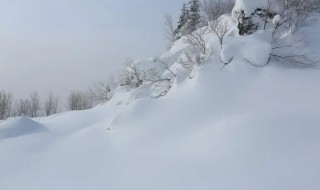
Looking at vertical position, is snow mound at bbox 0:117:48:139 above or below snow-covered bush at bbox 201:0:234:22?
below

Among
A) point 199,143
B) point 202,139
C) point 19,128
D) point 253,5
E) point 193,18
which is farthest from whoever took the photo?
point 193,18

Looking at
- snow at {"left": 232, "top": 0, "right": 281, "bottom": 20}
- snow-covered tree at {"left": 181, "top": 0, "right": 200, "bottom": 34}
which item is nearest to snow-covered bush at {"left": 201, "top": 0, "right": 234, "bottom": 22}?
snow-covered tree at {"left": 181, "top": 0, "right": 200, "bottom": 34}

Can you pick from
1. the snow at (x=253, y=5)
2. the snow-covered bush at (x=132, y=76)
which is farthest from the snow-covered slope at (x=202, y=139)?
the snow-covered bush at (x=132, y=76)

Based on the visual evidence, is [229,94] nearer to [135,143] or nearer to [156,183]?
[135,143]

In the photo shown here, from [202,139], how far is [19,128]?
373 inches

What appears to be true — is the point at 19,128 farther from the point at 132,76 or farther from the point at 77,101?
the point at 77,101

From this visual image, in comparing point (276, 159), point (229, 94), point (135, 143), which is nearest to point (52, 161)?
point (135, 143)

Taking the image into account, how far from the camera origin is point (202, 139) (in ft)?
38.9

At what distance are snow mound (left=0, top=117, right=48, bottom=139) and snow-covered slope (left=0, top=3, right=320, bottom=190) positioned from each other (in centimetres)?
8

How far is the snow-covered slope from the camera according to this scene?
9.87 metres

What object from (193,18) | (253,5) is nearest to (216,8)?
(193,18)

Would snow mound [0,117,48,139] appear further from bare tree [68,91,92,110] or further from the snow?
bare tree [68,91,92,110]

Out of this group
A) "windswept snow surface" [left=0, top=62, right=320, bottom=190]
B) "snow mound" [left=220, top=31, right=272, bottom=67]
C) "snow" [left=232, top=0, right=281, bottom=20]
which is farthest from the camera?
"snow" [left=232, top=0, right=281, bottom=20]

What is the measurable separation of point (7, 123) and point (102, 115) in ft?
14.1
